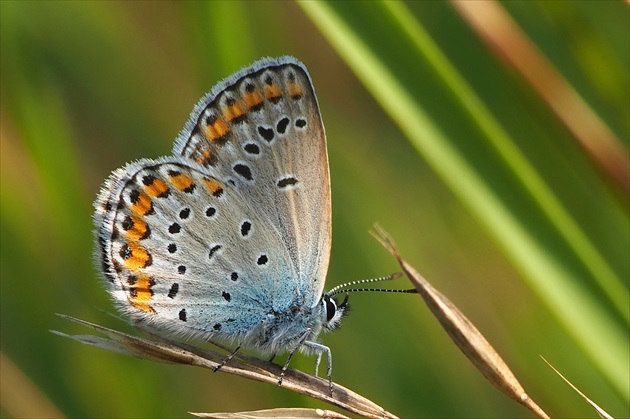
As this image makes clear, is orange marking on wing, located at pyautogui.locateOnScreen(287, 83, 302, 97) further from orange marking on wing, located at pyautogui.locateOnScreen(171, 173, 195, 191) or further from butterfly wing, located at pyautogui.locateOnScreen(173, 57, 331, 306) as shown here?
orange marking on wing, located at pyautogui.locateOnScreen(171, 173, 195, 191)

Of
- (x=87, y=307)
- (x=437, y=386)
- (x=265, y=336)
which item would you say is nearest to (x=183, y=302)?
(x=265, y=336)

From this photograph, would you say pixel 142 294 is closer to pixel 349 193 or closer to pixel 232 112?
pixel 232 112

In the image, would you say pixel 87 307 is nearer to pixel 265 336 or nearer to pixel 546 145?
pixel 265 336

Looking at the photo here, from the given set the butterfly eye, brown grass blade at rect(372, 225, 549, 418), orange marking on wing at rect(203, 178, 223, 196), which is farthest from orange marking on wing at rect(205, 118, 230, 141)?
brown grass blade at rect(372, 225, 549, 418)

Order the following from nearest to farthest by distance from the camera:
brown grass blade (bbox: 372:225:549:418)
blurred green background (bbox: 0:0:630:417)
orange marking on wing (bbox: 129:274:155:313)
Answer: brown grass blade (bbox: 372:225:549:418) → orange marking on wing (bbox: 129:274:155:313) → blurred green background (bbox: 0:0:630:417)

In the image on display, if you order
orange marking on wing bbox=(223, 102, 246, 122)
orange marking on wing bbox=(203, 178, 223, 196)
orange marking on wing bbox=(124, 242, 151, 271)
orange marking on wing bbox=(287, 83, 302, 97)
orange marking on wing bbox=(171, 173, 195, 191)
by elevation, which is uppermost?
orange marking on wing bbox=(287, 83, 302, 97)

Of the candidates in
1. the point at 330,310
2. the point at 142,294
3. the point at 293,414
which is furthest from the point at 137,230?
the point at 293,414
